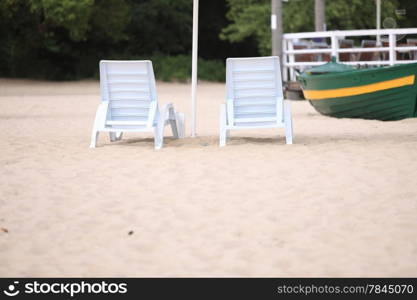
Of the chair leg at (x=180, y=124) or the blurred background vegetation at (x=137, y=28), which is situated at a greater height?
the blurred background vegetation at (x=137, y=28)

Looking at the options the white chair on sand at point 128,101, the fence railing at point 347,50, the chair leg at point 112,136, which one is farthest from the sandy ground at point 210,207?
the fence railing at point 347,50

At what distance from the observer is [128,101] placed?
11.7 metres

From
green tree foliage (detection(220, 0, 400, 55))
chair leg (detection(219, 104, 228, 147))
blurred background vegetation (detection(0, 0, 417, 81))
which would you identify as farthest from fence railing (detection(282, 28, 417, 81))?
blurred background vegetation (detection(0, 0, 417, 81))

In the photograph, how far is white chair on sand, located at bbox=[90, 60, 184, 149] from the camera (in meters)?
11.5

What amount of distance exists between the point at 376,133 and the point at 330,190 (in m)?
5.46

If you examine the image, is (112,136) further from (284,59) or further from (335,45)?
(284,59)

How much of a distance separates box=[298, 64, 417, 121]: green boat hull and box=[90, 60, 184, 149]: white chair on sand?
484 cm

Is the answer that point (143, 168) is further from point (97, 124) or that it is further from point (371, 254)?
point (371, 254)

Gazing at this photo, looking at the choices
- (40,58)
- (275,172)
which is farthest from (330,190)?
(40,58)

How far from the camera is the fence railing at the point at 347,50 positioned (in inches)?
858

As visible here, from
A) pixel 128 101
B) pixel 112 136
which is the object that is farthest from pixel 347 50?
pixel 128 101

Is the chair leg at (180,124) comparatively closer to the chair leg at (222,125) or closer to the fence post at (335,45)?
the chair leg at (222,125)

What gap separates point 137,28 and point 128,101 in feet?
108

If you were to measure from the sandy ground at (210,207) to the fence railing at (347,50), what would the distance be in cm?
947
